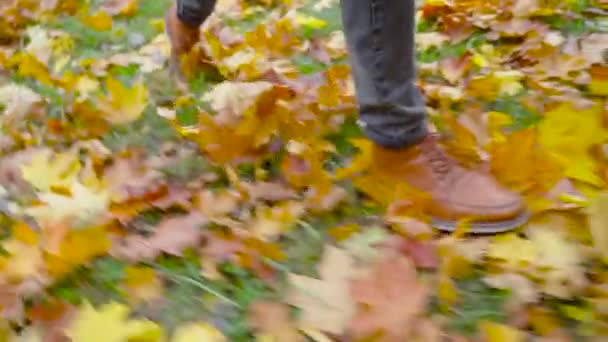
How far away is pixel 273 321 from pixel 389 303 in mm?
156

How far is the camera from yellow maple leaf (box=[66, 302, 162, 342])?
33.2 inches

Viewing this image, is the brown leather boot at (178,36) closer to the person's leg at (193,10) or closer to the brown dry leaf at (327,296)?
the person's leg at (193,10)

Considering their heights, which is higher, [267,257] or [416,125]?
[416,125]

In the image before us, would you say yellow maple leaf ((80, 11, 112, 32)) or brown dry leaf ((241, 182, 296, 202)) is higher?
yellow maple leaf ((80, 11, 112, 32))

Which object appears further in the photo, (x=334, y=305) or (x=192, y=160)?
(x=192, y=160)

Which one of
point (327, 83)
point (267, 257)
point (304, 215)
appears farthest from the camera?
point (327, 83)

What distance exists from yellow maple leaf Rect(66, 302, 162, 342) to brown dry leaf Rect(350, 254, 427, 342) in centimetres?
A: 25

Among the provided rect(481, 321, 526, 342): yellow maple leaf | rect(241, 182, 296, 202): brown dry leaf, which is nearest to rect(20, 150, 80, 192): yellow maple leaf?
rect(241, 182, 296, 202): brown dry leaf

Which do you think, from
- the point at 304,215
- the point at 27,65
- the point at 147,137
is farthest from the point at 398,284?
the point at 27,65

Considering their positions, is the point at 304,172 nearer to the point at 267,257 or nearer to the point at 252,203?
the point at 252,203

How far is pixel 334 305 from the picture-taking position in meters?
0.90

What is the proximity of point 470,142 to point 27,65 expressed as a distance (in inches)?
44.8

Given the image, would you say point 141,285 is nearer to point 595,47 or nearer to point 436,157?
point 436,157

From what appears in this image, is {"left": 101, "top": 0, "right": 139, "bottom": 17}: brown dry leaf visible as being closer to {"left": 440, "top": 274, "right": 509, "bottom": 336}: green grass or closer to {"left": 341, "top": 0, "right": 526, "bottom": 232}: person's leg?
{"left": 341, "top": 0, "right": 526, "bottom": 232}: person's leg
